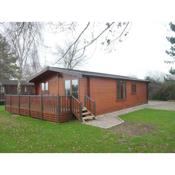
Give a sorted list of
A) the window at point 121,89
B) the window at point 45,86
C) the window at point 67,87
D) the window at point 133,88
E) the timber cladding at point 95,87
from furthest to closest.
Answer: the window at point 133,88 → the window at point 121,89 → the window at point 45,86 → the window at point 67,87 → the timber cladding at point 95,87

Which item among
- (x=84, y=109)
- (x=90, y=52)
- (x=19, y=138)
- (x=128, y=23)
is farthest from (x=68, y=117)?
(x=128, y=23)

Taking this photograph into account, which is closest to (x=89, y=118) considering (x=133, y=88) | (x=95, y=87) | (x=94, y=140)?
(x=95, y=87)

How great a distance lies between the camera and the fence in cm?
934

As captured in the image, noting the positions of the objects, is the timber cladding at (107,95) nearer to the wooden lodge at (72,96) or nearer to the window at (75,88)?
the wooden lodge at (72,96)

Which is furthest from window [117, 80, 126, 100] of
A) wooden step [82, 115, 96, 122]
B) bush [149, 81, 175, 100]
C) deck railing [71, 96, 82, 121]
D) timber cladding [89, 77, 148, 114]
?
bush [149, 81, 175, 100]

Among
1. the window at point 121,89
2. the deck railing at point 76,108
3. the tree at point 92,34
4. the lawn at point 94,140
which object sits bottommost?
the lawn at point 94,140

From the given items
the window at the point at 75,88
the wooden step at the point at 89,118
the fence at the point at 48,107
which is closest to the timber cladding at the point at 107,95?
the window at the point at 75,88

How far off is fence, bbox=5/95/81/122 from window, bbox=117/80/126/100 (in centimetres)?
486

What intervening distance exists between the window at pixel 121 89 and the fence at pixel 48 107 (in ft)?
15.9

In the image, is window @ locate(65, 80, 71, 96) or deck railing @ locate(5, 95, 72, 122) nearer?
deck railing @ locate(5, 95, 72, 122)

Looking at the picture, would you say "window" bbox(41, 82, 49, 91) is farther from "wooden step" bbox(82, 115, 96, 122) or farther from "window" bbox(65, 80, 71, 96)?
"wooden step" bbox(82, 115, 96, 122)

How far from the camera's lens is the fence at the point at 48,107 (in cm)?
934

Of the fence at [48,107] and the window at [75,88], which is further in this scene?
the window at [75,88]

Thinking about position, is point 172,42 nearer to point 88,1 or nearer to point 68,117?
point 68,117
